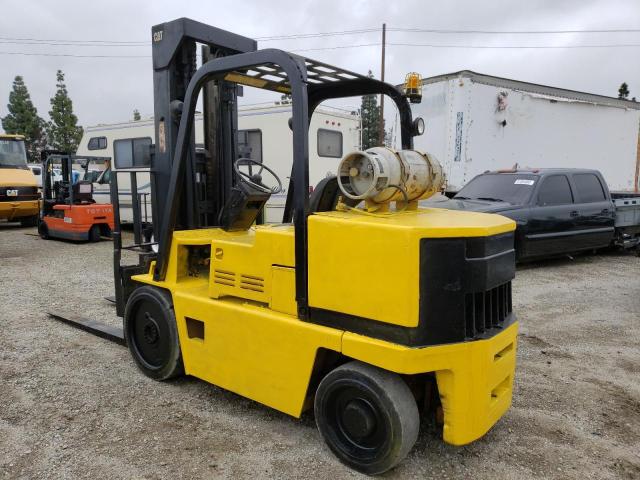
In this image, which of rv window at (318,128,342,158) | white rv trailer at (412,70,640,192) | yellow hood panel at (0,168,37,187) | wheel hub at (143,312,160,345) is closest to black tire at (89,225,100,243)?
yellow hood panel at (0,168,37,187)

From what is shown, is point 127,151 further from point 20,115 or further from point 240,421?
point 20,115

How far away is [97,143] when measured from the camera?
14.4 metres

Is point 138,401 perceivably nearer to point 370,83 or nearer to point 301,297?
point 301,297

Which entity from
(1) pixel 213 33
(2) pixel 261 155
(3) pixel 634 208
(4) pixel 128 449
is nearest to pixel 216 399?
(4) pixel 128 449

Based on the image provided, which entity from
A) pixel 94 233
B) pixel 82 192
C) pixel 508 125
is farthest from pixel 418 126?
pixel 82 192

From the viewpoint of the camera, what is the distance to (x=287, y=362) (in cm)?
293

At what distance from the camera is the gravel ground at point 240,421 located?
2.80m

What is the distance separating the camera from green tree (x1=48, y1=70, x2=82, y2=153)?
1681 inches

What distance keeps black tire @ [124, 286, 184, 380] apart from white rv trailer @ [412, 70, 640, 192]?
793 cm

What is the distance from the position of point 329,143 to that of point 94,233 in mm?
6091

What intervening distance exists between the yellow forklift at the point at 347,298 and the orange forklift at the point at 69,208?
29.4 ft

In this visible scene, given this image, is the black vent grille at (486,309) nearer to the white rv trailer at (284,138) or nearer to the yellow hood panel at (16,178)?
the white rv trailer at (284,138)

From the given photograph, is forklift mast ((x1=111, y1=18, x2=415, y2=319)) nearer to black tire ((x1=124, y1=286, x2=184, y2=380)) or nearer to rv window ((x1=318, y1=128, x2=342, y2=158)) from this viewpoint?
black tire ((x1=124, y1=286, x2=184, y2=380))

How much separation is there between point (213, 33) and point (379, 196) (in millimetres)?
2363
